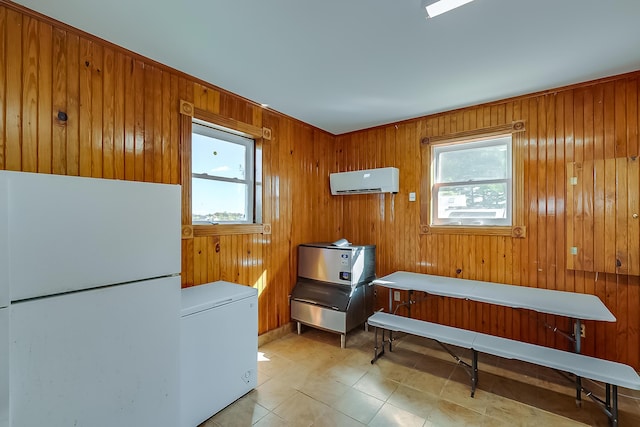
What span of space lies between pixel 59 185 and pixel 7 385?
86cm

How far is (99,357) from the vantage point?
1430mm

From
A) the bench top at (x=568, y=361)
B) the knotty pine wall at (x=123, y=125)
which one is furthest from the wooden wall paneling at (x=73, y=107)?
the bench top at (x=568, y=361)

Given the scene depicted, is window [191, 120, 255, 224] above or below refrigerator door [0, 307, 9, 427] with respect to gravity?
above

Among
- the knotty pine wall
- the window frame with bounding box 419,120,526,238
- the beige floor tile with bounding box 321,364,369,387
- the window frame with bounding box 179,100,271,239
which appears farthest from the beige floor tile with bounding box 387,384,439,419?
the window frame with bounding box 179,100,271,239

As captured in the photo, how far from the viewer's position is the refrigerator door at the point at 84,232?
1.22 m

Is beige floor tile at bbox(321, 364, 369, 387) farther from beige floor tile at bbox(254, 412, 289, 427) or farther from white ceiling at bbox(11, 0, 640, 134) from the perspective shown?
white ceiling at bbox(11, 0, 640, 134)

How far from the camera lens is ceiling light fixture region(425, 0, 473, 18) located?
161 centimetres

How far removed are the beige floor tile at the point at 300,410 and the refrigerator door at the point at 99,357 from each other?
736 mm

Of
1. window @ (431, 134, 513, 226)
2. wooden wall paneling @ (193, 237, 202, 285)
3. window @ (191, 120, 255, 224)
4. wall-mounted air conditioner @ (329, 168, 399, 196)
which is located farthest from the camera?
wall-mounted air conditioner @ (329, 168, 399, 196)

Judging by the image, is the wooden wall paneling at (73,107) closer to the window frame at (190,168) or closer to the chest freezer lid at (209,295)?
the window frame at (190,168)

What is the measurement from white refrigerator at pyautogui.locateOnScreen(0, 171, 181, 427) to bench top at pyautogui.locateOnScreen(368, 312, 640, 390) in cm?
191

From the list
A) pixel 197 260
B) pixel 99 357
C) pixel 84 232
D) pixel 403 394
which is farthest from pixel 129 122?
pixel 403 394

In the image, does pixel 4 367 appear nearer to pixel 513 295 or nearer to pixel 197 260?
pixel 197 260

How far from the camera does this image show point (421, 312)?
11.3 ft
